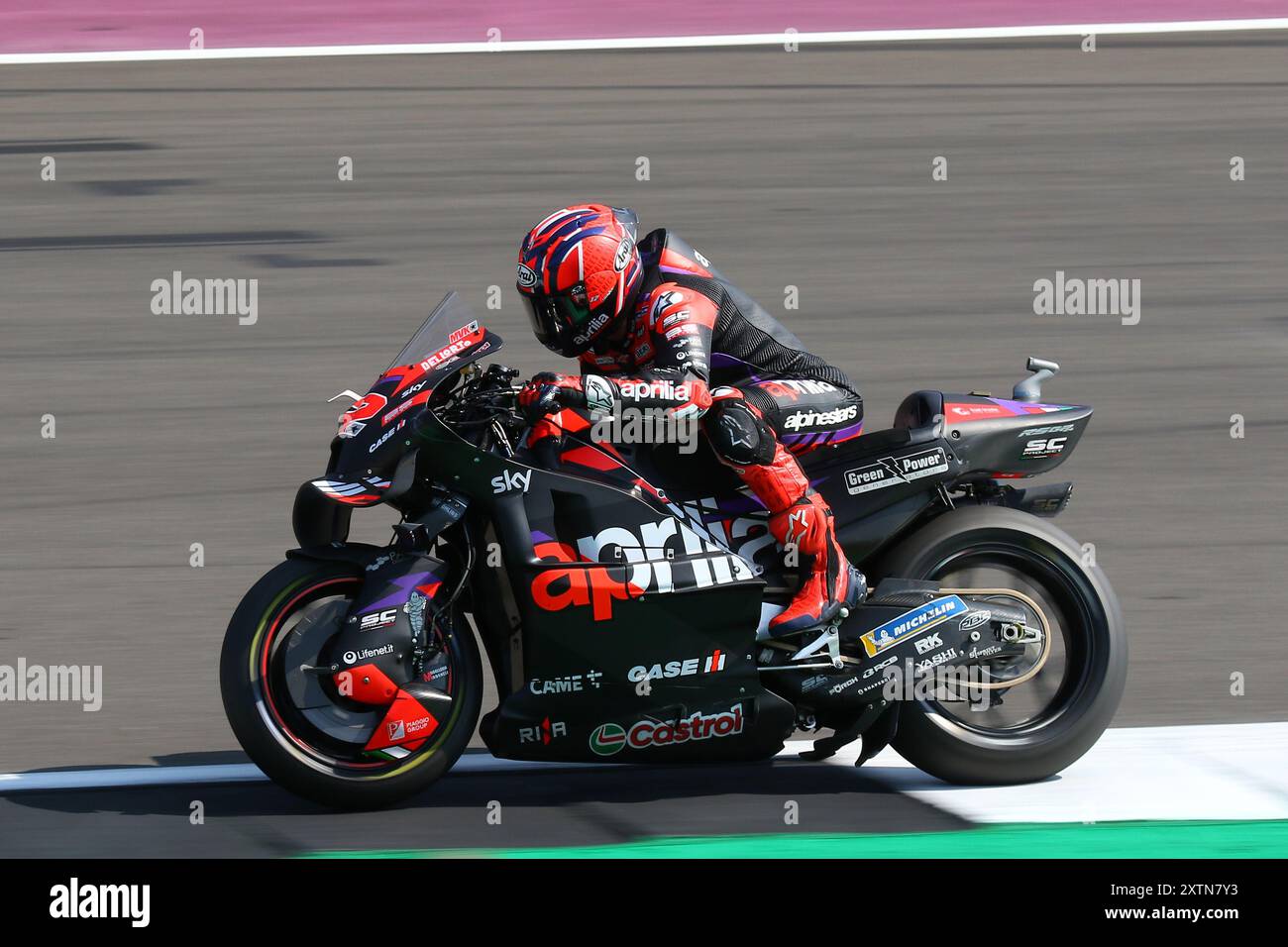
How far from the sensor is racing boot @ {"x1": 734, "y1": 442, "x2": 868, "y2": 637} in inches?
241

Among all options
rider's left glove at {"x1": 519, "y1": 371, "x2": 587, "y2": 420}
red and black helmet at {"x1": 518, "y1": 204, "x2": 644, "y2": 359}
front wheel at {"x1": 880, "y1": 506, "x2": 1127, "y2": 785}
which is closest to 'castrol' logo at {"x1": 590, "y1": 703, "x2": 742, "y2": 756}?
front wheel at {"x1": 880, "y1": 506, "x2": 1127, "y2": 785}

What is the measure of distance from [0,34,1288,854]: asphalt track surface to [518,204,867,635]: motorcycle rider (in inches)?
34.5

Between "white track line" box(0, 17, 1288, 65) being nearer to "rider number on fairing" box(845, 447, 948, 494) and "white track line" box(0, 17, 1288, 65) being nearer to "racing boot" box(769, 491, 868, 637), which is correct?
"rider number on fairing" box(845, 447, 948, 494)

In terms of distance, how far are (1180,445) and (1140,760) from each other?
400cm

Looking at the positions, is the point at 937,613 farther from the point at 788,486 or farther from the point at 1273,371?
the point at 1273,371

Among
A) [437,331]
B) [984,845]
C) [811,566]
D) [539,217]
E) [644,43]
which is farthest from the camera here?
[644,43]

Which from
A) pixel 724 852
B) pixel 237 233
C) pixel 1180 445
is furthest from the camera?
pixel 237 233

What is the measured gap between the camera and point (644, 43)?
1827cm

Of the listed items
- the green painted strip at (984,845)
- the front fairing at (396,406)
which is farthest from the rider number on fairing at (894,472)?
the front fairing at (396,406)

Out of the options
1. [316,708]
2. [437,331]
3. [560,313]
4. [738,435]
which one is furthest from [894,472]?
[316,708]

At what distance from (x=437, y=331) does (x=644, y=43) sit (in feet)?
41.7

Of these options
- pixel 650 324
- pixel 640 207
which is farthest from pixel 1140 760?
pixel 640 207

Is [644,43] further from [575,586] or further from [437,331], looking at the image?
[575,586]

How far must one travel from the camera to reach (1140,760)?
661 cm
